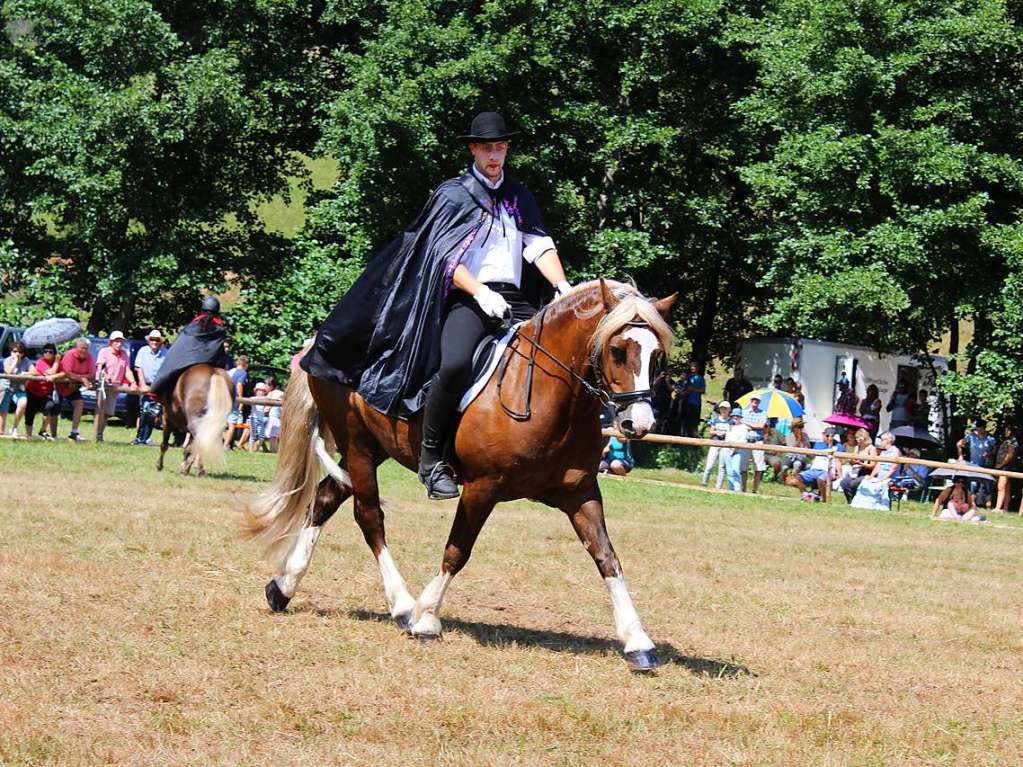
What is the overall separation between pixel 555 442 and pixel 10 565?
4.02 metres

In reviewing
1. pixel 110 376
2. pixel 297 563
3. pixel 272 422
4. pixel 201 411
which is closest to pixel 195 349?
pixel 201 411

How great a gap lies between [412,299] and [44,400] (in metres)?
16.2

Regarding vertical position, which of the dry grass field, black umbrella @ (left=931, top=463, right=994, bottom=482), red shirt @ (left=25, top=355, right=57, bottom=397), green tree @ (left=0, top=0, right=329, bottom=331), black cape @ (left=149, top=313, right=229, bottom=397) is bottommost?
the dry grass field

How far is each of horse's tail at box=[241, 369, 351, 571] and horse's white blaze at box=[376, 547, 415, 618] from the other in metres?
0.71

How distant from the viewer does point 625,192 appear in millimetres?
32438

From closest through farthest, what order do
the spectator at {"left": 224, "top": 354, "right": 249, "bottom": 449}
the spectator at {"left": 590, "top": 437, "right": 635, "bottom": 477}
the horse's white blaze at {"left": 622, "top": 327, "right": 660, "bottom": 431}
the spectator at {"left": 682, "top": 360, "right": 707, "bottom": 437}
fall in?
1. the horse's white blaze at {"left": 622, "top": 327, "right": 660, "bottom": 431}
2. the spectator at {"left": 590, "top": 437, "right": 635, "bottom": 477}
3. the spectator at {"left": 224, "top": 354, "right": 249, "bottom": 449}
4. the spectator at {"left": 682, "top": 360, "right": 707, "bottom": 437}

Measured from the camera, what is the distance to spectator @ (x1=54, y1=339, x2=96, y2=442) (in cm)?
2264

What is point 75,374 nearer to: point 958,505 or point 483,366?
point 958,505

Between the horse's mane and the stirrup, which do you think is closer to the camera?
the horse's mane

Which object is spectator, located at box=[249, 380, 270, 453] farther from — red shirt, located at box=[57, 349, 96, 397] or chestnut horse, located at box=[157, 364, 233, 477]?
chestnut horse, located at box=[157, 364, 233, 477]

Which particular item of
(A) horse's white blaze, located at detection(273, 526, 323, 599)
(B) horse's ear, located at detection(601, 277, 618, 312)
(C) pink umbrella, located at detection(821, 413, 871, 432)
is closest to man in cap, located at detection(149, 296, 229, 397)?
(A) horse's white blaze, located at detection(273, 526, 323, 599)

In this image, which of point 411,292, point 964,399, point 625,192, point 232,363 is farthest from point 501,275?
point 625,192

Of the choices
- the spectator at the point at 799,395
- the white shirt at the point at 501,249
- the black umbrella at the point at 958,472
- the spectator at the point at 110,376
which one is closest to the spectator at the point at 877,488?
the black umbrella at the point at 958,472

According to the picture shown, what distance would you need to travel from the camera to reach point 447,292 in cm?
805
